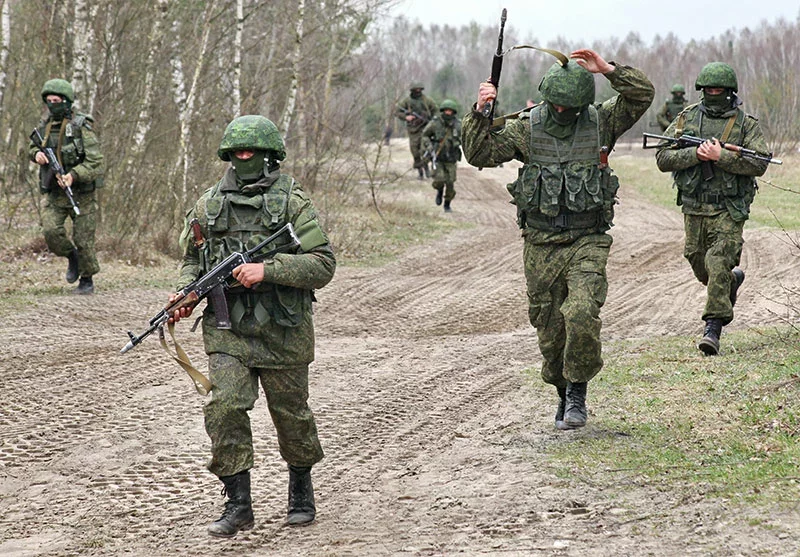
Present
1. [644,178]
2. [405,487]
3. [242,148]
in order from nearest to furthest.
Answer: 1. [242,148]
2. [405,487]
3. [644,178]

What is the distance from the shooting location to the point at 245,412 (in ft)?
17.4

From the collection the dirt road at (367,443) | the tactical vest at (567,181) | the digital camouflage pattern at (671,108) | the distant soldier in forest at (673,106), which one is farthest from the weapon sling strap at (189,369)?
the digital camouflage pattern at (671,108)

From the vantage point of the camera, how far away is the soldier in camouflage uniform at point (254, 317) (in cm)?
525

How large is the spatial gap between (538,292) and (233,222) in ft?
7.09

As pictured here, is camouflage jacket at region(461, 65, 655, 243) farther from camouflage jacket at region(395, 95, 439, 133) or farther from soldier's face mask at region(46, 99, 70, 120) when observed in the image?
camouflage jacket at region(395, 95, 439, 133)

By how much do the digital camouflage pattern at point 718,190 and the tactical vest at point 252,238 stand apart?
15.0ft

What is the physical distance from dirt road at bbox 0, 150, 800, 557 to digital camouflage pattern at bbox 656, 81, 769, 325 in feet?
4.55

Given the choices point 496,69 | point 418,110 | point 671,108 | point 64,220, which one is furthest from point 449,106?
point 496,69

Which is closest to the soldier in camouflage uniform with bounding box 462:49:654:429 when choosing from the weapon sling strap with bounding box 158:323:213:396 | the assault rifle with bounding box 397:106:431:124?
the weapon sling strap with bounding box 158:323:213:396

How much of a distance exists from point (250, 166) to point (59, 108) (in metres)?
6.69


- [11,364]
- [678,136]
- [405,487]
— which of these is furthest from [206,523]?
[678,136]

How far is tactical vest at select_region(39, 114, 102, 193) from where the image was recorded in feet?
37.9

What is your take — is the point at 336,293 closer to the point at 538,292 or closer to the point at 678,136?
the point at 678,136

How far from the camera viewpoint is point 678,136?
29.6 feet
